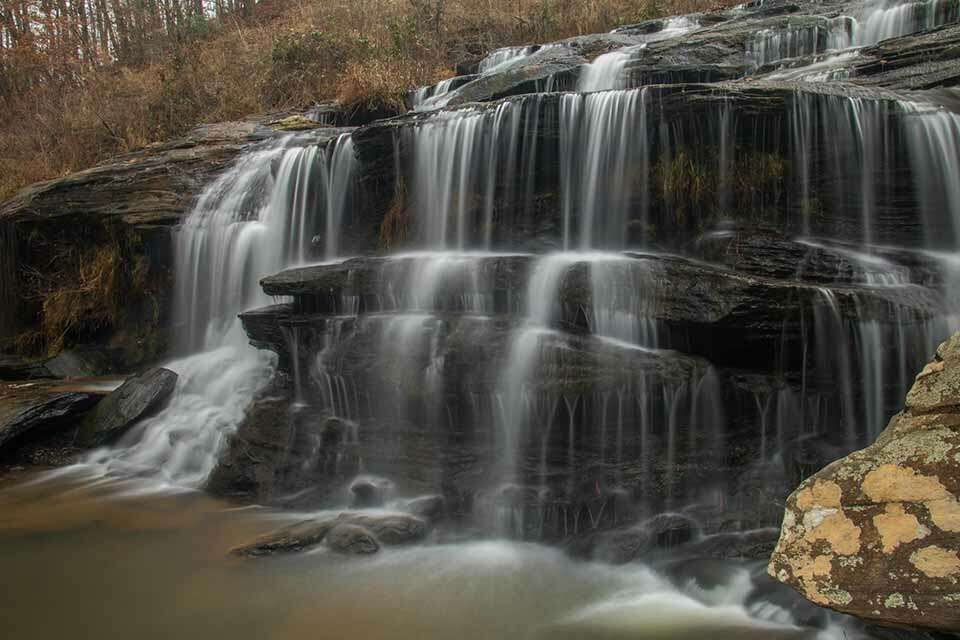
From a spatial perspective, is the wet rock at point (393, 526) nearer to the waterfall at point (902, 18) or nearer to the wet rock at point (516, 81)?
the wet rock at point (516, 81)

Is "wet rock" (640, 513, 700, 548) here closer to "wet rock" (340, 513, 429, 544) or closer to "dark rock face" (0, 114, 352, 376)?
"wet rock" (340, 513, 429, 544)

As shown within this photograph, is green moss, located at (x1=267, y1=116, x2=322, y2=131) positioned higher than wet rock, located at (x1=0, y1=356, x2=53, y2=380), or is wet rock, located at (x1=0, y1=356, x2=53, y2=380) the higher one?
green moss, located at (x1=267, y1=116, x2=322, y2=131)

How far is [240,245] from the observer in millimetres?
8914

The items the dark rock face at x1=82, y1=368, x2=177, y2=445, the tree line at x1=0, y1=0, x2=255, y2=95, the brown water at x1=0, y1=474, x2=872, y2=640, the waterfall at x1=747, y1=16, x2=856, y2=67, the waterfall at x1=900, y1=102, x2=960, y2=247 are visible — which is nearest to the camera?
the brown water at x1=0, y1=474, x2=872, y2=640

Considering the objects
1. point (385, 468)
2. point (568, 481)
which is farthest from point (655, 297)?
point (385, 468)

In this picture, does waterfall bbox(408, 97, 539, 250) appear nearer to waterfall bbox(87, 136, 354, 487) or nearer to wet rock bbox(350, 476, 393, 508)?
waterfall bbox(87, 136, 354, 487)

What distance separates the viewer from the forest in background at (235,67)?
43.6 feet

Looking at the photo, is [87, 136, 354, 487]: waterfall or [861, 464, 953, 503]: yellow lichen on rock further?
[87, 136, 354, 487]: waterfall

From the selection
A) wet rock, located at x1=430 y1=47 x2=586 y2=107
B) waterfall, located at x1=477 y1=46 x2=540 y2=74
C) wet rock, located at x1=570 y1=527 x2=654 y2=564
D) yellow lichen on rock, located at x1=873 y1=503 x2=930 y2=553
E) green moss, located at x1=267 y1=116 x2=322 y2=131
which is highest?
waterfall, located at x1=477 y1=46 x2=540 y2=74

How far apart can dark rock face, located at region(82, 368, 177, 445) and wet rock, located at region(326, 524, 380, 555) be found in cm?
350

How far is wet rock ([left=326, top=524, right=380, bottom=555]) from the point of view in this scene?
465cm

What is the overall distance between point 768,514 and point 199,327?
7401 millimetres

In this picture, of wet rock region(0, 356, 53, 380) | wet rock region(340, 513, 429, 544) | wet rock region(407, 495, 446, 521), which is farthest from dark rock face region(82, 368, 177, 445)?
wet rock region(407, 495, 446, 521)

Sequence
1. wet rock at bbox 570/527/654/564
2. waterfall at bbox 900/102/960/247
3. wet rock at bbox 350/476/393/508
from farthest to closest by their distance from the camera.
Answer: waterfall at bbox 900/102/960/247 < wet rock at bbox 350/476/393/508 < wet rock at bbox 570/527/654/564
